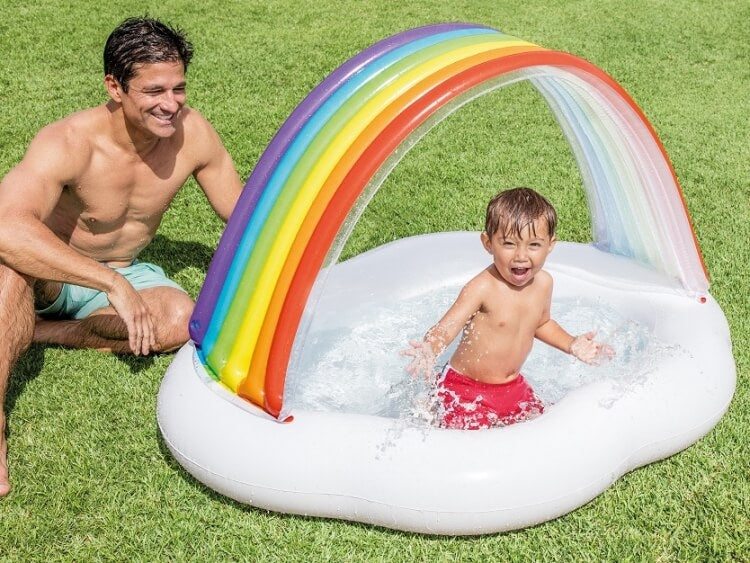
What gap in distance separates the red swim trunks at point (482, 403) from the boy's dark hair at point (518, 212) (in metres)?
0.68

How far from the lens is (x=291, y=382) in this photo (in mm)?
2898

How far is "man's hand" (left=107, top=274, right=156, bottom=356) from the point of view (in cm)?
325

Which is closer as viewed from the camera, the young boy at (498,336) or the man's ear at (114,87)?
the young boy at (498,336)

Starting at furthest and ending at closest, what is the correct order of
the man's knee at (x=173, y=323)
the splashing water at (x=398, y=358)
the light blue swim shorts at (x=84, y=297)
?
1. the light blue swim shorts at (x=84, y=297)
2. the man's knee at (x=173, y=323)
3. the splashing water at (x=398, y=358)

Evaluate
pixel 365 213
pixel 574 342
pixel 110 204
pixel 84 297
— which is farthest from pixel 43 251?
pixel 365 213

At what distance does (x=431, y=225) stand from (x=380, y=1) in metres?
5.34

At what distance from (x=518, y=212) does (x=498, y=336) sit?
570mm

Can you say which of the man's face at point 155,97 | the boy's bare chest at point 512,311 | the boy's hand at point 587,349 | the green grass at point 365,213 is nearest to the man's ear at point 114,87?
the man's face at point 155,97

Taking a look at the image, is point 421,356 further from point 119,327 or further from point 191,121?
point 191,121

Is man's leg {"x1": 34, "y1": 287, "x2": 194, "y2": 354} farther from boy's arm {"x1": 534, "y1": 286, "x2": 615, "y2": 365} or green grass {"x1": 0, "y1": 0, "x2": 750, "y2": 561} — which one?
boy's arm {"x1": 534, "y1": 286, "x2": 615, "y2": 365}

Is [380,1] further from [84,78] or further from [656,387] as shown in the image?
[656,387]

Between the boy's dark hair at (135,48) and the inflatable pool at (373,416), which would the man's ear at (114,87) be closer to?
the boy's dark hair at (135,48)

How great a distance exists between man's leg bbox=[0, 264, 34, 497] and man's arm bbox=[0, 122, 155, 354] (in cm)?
9

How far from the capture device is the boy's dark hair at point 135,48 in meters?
3.46
